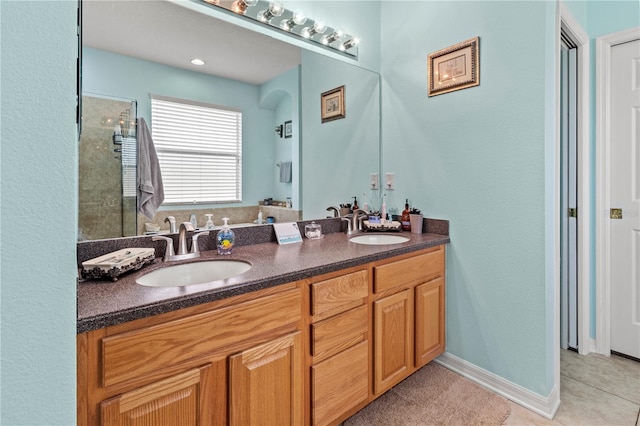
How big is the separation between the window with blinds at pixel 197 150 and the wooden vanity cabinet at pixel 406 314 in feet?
2.85

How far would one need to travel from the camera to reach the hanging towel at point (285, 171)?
1.83 meters

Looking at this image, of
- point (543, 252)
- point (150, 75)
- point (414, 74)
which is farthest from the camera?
point (414, 74)

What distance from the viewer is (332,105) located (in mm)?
2141

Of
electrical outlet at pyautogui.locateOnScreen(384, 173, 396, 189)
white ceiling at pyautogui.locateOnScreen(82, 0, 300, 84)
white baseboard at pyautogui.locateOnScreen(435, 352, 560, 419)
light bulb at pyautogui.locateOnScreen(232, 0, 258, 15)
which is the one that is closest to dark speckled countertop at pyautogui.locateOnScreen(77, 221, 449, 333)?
electrical outlet at pyautogui.locateOnScreen(384, 173, 396, 189)

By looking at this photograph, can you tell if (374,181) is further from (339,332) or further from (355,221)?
(339,332)

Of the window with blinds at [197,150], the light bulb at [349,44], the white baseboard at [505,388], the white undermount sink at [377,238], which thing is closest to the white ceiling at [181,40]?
the window with blinds at [197,150]

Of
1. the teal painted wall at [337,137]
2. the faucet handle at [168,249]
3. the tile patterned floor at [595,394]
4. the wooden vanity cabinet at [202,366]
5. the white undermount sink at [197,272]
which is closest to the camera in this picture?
the wooden vanity cabinet at [202,366]

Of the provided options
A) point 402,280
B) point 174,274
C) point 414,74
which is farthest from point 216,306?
point 414,74

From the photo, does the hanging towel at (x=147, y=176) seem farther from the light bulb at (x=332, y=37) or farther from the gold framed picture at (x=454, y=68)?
the gold framed picture at (x=454, y=68)

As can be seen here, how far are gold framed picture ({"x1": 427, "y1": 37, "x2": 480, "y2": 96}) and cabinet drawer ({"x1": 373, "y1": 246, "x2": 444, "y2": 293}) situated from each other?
38.4 inches

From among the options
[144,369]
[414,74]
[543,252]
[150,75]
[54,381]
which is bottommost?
[144,369]

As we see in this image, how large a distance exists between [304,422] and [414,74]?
6.80 feet

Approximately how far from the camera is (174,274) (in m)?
1.27

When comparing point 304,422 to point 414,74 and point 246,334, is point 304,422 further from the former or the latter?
point 414,74
